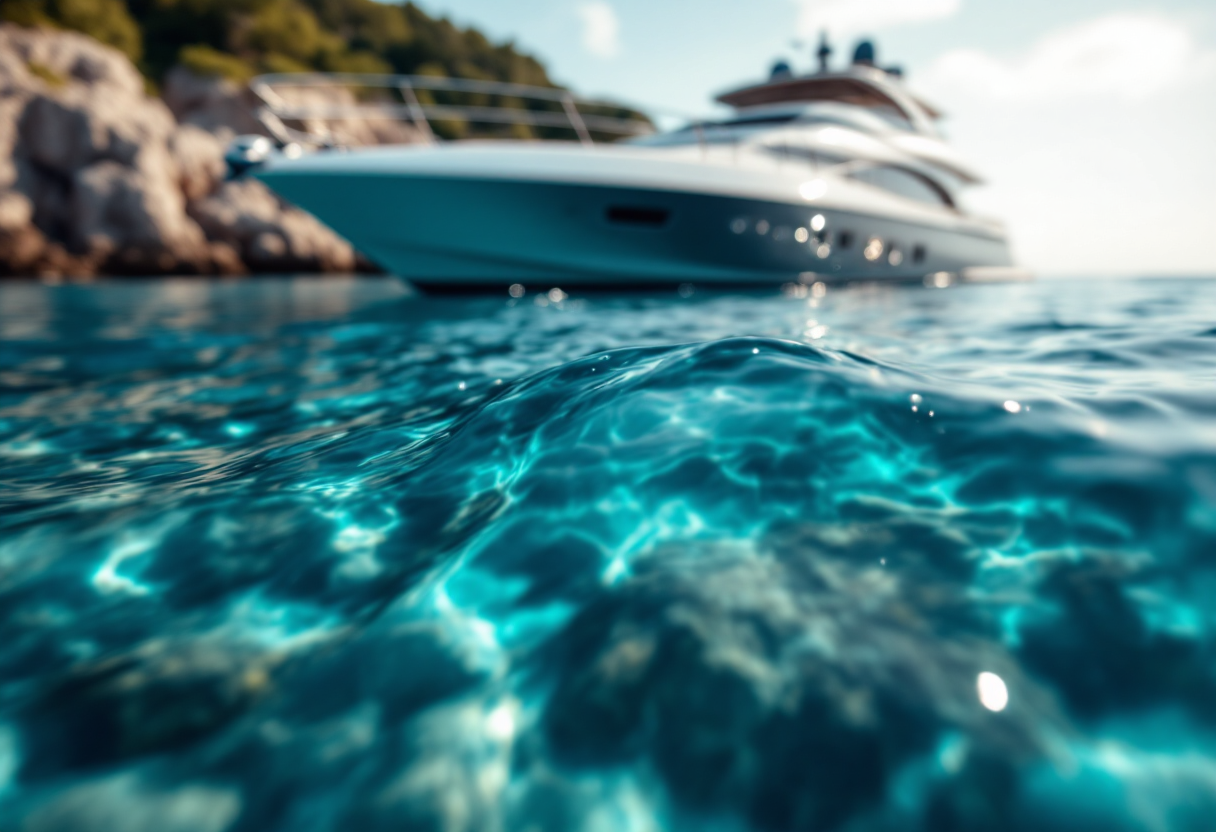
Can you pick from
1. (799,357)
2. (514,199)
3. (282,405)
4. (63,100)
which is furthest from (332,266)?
(799,357)

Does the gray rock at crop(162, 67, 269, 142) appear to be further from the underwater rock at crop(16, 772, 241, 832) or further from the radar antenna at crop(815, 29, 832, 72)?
the underwater rock at crop(16, 772, 241, 832)

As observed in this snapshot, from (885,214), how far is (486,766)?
859cm

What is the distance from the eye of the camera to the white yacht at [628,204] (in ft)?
19.1

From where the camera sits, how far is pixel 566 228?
629cm

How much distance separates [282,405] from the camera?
249 cm

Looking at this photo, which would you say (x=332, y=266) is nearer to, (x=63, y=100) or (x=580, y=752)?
(x=63, y=100)

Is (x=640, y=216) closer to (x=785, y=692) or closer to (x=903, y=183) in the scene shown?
(x=903, y=183)

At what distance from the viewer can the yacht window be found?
8.60 metres

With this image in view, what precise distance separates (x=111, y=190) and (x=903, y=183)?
2158 centimetres

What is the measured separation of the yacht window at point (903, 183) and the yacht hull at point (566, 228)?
1.38 metres

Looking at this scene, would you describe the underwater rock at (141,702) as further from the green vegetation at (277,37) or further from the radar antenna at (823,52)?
the green vegetation at (277,37)

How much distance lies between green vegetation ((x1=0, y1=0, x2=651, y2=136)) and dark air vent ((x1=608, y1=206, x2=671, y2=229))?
1403 centimetres

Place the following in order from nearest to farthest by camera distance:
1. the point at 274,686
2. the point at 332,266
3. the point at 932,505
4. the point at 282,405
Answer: the point at 274,686 → the point at 932,505 → the point at 282,405 → the point at 332,266

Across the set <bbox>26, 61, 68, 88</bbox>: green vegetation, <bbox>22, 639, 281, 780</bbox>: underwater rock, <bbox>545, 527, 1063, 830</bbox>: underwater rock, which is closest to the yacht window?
<bbox>545, 527, 1063, 830</bbox>: underwater rock
